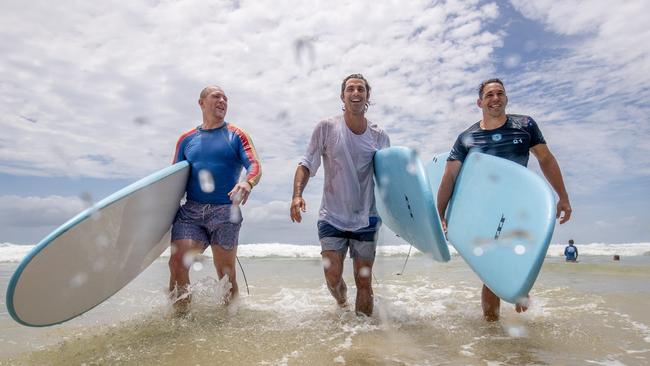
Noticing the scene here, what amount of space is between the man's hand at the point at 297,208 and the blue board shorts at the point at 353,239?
0.33m

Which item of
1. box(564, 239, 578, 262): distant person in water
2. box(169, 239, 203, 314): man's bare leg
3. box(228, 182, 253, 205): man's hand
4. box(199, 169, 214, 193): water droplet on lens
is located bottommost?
box(564, 239, 578, 262): distant person in water

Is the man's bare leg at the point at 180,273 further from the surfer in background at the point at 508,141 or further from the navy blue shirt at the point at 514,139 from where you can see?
the navy blue shirt at the point at 514,139

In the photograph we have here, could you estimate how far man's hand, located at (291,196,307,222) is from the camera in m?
3.32

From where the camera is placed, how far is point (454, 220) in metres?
3.68

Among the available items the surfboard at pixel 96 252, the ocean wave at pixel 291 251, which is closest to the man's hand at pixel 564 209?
the surfboard at pixel 96 252

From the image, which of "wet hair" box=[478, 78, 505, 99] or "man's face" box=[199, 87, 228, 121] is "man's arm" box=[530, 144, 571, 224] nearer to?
"wet hair" box=[478, 78, 505, 99]

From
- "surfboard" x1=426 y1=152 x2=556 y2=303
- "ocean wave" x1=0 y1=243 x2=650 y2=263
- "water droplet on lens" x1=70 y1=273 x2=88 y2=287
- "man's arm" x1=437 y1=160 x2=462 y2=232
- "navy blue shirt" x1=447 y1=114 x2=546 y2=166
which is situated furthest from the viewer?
"ocean wave" x1=0 y1=243 x2=650 y2=263

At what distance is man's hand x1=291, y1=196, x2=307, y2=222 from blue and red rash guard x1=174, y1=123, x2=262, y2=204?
1.22ft

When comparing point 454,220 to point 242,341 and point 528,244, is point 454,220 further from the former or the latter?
point 242,341

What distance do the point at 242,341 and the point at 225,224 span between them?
1049 mm

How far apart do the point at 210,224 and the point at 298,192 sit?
29.4 inches

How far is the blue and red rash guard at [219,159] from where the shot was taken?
3.61 m

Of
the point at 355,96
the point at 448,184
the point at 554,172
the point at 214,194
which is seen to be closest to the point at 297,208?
the point at 214,194

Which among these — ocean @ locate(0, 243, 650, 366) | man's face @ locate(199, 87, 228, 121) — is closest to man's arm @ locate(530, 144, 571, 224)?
ocean @ locate(0, 243, 650, 366)
